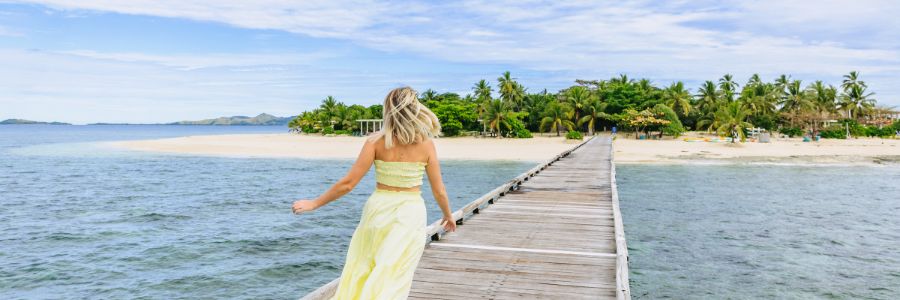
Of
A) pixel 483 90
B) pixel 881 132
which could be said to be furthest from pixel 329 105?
pixel 881 132

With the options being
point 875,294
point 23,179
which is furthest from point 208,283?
point 23,179

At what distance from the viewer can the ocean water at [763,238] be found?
381 inches

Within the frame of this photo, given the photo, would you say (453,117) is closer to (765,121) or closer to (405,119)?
(765,121)

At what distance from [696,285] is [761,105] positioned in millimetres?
66695

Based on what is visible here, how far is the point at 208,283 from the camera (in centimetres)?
1027

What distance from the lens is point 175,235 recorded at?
14.5m

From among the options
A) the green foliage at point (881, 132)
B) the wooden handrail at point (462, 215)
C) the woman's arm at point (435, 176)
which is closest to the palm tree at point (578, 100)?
the green foliage at point (881, 132)

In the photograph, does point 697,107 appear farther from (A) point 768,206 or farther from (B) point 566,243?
(B) point 566,243

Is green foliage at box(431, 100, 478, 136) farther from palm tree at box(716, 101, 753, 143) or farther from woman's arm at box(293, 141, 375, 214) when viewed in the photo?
woman's arm at box(293, 141, 375, 214)

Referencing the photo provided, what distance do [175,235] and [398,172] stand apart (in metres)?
12.6

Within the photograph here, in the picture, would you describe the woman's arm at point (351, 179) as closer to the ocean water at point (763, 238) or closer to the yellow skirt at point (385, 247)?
the yellow skirt at point (385, 247)

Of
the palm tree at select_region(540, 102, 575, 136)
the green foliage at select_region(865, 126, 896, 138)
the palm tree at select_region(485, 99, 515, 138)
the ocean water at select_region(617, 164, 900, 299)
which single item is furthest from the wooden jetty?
the green foliage at select_region(865, 126, 896, 138)

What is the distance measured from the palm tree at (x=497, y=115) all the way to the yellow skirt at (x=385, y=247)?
58348 millimetres

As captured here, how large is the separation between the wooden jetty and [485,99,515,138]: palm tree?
48.5 meters
